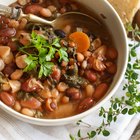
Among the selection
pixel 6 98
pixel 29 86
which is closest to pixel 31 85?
pixel 29 86

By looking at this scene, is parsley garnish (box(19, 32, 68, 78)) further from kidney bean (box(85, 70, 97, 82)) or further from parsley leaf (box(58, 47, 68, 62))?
kidney bean (box(85, 70, 97, 82))

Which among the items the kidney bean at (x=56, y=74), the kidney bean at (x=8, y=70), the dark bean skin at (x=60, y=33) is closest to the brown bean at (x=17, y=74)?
the kidney bean at (x=8, y=70)

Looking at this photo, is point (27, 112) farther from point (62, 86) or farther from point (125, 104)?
point (125, 104)

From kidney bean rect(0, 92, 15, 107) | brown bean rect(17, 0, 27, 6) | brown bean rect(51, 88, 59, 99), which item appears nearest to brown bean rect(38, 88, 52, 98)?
brown bean rect(51, 88, 59, 99)

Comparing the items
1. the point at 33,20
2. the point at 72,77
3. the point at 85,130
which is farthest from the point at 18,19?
the point at 85,130

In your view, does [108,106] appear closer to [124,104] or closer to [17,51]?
[124,104]

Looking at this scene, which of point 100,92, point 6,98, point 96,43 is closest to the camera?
point 6,98
